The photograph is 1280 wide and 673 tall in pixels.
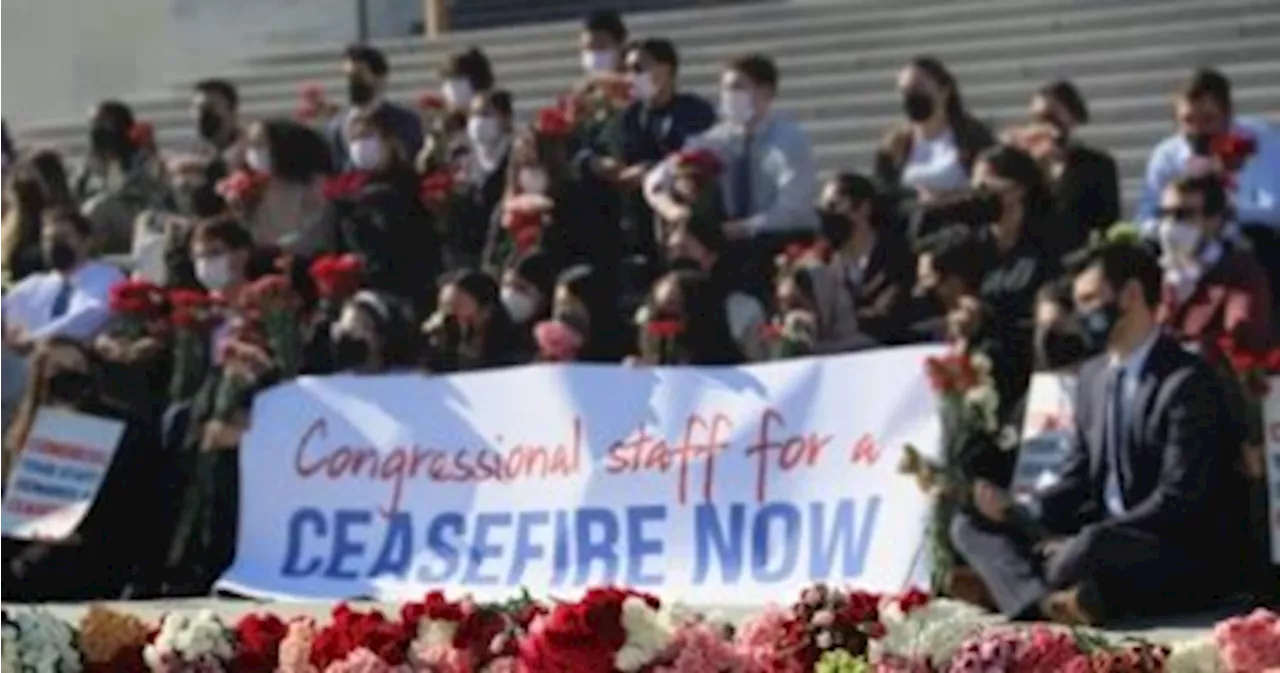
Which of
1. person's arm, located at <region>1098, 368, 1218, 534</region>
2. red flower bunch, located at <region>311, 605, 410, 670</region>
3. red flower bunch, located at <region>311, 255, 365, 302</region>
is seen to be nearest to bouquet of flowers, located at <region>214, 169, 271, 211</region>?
red flower bunch, located at <region>311, 255, 365, 302</region>

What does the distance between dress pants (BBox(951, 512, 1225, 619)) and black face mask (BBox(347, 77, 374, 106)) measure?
704 cm

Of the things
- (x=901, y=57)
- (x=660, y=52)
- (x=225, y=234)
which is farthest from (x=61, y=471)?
(x=901, y=57)

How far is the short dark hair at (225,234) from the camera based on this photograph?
51.3 feet

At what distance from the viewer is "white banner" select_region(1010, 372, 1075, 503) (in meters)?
12.2

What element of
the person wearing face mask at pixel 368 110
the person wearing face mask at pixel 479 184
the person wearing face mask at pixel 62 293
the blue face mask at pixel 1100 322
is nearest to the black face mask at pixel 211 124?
the person wearing face mask at pixel 368 110

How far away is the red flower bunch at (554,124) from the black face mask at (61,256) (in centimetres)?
203

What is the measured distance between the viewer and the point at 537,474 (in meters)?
13.4

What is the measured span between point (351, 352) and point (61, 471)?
1161 millimetres

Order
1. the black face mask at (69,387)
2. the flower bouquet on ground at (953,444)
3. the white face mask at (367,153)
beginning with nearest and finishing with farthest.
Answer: the flower bouquet on ground at (953,444)
the black face mask at (69,387)
the white face mask at (367,153)

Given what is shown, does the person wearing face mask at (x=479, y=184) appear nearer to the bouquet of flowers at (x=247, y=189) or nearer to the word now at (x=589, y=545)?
the bouquet of flowers at (x=247, y=189)

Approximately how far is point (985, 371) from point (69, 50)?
15591mm

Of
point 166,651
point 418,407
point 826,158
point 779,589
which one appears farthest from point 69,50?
point 166,651

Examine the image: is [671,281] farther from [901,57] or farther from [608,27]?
[901,57]

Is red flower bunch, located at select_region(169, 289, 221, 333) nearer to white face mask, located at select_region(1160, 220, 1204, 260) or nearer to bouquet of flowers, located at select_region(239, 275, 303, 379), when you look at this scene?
bouquet of flowers, located at select_region(239, 275, 303, 379)
